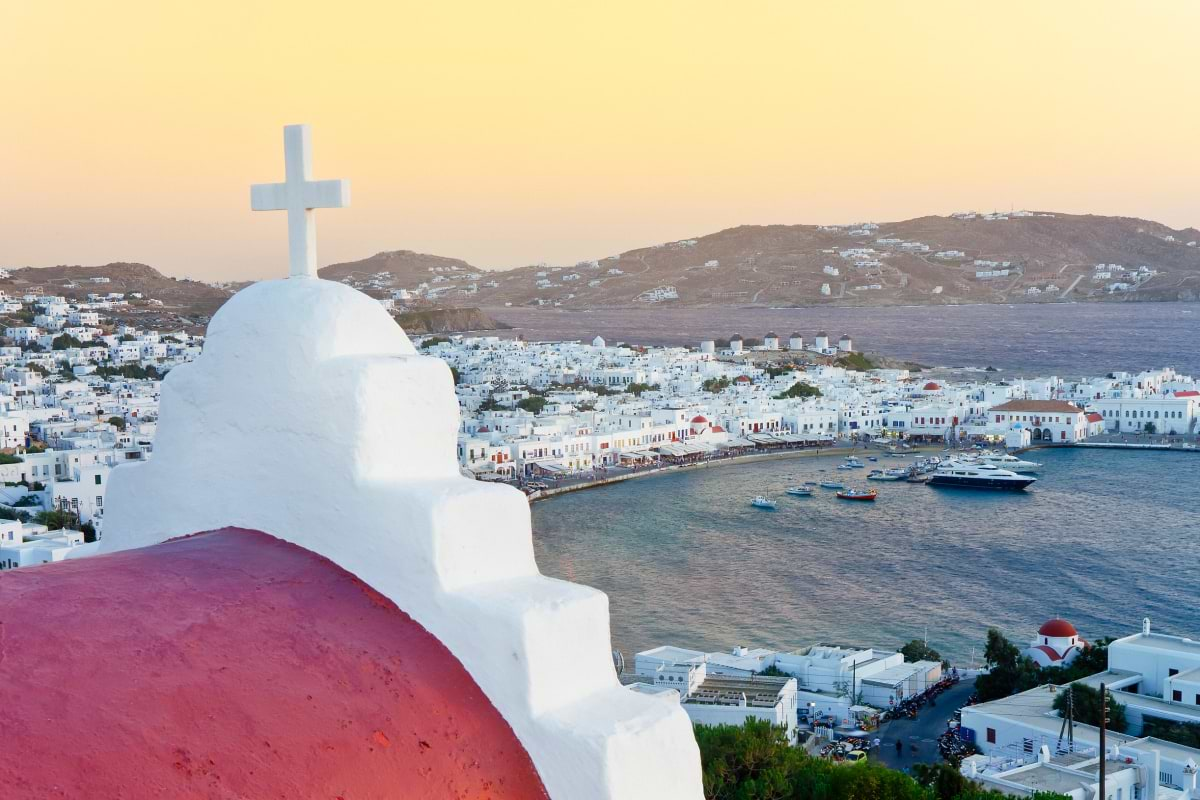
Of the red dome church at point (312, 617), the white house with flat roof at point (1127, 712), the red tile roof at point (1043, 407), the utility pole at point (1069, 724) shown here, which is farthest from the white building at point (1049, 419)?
the red dome church at point (312, 617)

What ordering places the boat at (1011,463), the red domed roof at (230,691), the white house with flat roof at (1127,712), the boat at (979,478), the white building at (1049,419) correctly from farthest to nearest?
the white building at (1049,419) < the boat at (1011,463) < the boat at (979,478) < the white house with flat roof at (1127,712) < the red domed roof at (230,691)

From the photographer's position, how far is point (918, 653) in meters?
18.2

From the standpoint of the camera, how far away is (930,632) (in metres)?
20.6

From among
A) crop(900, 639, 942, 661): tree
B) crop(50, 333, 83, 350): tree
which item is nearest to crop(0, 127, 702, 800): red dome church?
crop(900, 639, 942, 661): tree

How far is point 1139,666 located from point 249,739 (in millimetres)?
15388

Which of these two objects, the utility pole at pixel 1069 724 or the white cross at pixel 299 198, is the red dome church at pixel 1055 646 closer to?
the utility pole at pixel 1069 724

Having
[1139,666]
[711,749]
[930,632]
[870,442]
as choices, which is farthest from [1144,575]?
[870,442]

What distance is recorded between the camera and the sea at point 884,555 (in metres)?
21.2

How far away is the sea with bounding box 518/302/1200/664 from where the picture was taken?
833 inches

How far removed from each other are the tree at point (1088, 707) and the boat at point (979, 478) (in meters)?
21.8

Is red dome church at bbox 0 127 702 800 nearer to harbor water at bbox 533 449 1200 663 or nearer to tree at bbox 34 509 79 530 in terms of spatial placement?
harbor water at bbox 533 449 1200 663

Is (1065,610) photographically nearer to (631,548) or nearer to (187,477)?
(631,548)

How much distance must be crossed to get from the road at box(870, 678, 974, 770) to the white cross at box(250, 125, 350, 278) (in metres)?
11.9

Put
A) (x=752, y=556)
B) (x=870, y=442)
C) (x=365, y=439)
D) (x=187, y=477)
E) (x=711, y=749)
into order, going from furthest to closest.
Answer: (x=870, y=442) < (x=752, y=556) < (x=711, y=749) < (x=187, y=477) < (x=365, y=439)
